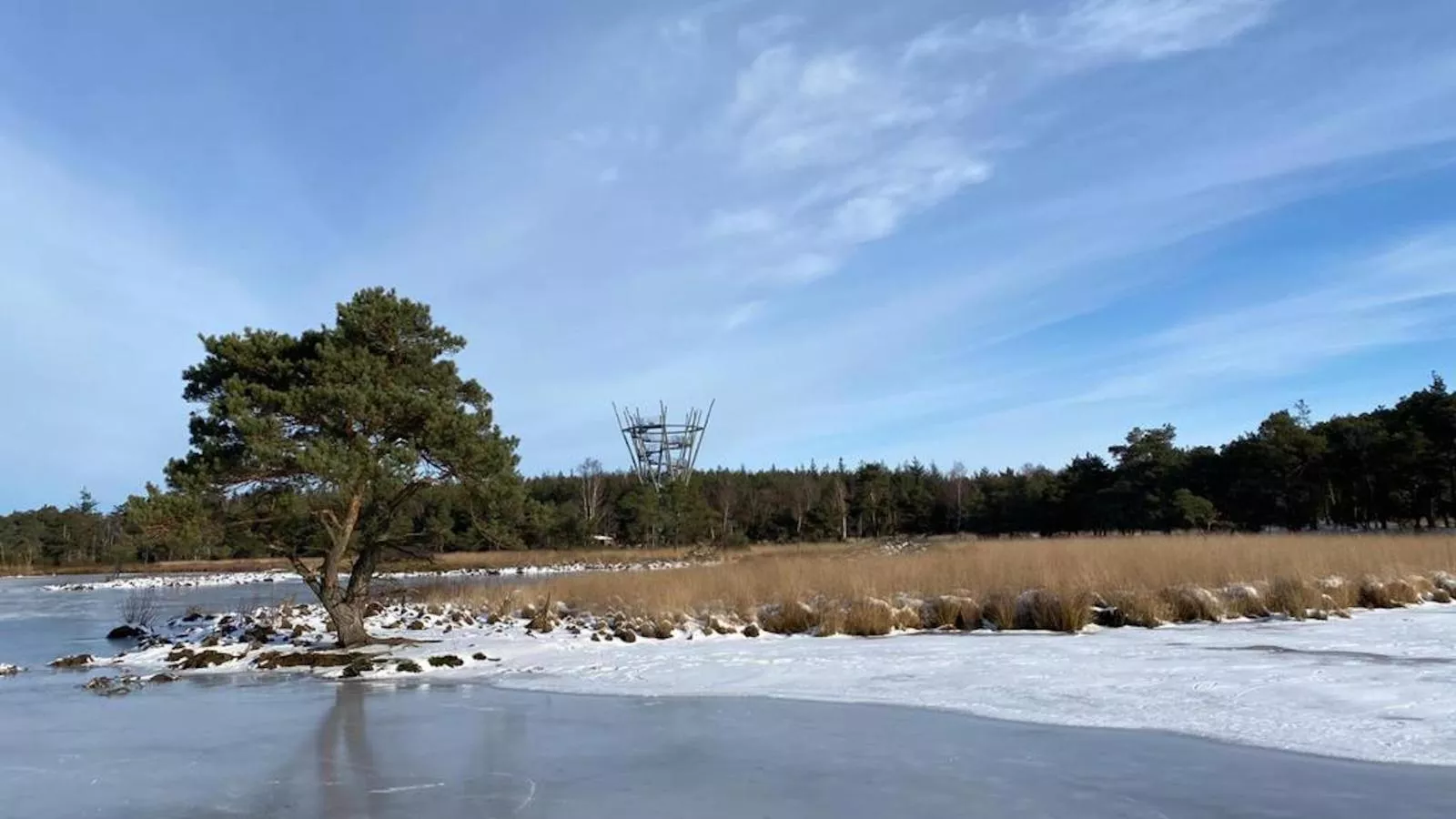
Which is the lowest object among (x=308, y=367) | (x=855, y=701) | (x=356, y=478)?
(x=855, y=701)

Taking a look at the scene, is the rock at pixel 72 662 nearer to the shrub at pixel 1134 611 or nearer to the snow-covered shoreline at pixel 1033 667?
the snow-covered shoreline at pixel 1033 667

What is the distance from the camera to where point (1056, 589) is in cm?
1381

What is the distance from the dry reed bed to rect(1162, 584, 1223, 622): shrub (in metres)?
0.02

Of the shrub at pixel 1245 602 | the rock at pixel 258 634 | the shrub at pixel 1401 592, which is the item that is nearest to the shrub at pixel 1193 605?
the shrub at pixel 1245 602

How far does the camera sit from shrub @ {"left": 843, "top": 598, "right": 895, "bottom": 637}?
13867 mm

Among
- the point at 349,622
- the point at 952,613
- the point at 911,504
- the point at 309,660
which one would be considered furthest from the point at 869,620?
the point at 911,504

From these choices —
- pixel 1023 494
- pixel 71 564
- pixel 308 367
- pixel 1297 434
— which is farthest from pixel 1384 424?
pixel 71 564

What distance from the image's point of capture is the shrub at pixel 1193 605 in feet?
44.3

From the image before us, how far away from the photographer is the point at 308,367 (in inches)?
539

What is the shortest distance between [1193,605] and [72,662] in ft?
54.6

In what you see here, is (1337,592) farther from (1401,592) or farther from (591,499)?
(591,499)

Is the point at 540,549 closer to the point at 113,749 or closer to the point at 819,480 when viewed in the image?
the point at 819,480

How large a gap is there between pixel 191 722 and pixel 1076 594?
11160 millimetres

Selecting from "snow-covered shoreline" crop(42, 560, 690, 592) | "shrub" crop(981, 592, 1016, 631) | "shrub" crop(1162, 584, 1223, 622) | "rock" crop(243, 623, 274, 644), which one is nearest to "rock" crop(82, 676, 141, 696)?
"rock" crop(243, 623, 274, 644)
